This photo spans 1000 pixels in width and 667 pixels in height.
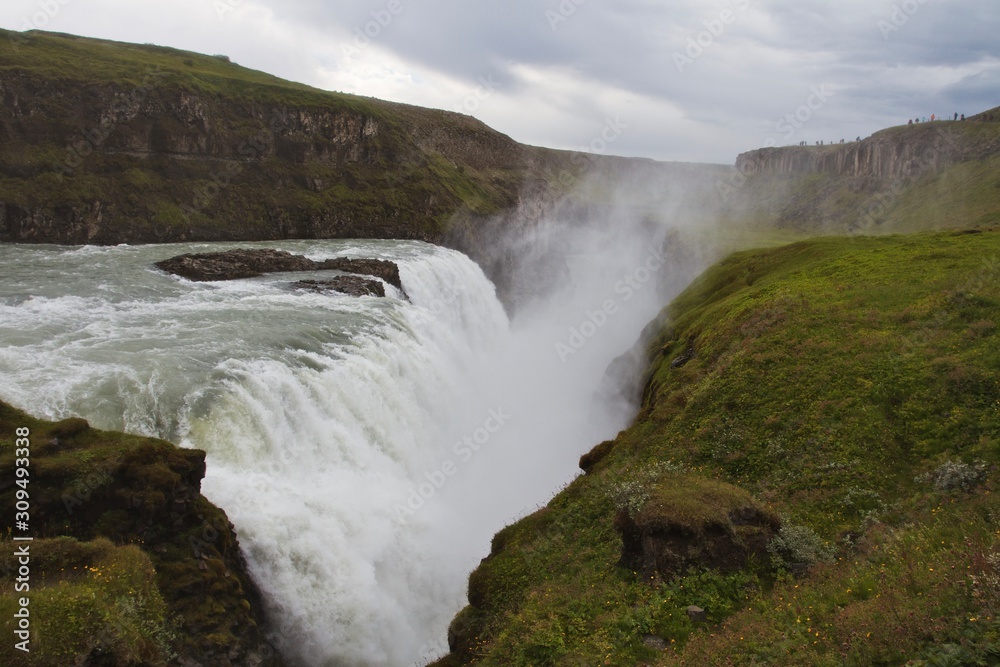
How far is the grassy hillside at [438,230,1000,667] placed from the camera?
333 inches

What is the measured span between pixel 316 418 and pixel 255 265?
25.7 metres

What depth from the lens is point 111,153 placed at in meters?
58.2

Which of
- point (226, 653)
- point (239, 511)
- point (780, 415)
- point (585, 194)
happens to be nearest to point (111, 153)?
point (239, 511)

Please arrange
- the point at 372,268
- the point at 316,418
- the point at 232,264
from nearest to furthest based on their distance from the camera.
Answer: the point at 316,418, the point at 232,264, the point at 372,268

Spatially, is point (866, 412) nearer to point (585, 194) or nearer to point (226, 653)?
point (226, 653)
